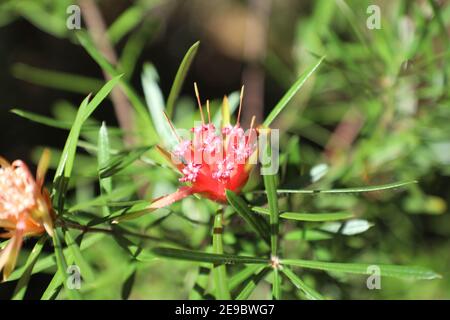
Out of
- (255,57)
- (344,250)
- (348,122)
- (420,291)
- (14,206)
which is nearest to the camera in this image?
(14,206)

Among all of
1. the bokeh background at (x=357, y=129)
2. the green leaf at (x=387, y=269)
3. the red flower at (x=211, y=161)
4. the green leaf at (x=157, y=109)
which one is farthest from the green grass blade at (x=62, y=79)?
the green leaf at (x=387, y=269)

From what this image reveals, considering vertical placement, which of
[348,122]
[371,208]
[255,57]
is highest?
[255,57]

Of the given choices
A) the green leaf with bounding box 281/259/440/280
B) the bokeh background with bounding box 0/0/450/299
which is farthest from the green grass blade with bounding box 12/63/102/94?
the green leaf with bounding box 281/259/440/280

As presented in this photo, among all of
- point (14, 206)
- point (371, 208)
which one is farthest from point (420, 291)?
point (14, 206)

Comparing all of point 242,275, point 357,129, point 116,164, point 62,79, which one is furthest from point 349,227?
point 62,79

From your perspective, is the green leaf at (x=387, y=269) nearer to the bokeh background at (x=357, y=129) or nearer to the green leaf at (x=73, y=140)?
the bokeh background at (x=357, y=129)
